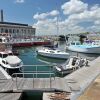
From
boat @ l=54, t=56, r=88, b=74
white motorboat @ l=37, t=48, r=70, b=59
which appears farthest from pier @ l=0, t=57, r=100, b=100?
white motorboat @ l=37, t=48, r=70, b=59

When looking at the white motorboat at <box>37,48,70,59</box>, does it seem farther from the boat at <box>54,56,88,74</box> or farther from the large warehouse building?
the large warehouse building

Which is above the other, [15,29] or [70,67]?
[15,29]

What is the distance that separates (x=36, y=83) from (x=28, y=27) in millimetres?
166029

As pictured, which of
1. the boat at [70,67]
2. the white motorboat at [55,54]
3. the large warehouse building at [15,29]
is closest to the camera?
the boat at [70,67]

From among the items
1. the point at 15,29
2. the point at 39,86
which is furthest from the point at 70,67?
the point at 15,29

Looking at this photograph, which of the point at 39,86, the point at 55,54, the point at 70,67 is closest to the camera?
the point at 39,86

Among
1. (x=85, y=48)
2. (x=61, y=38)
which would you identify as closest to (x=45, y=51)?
(x=85, y=48)

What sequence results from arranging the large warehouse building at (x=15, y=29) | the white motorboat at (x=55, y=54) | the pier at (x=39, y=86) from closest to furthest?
the pier at (x=39, y=86), the white motorboat at (x=55, y=54), the large warehouse building at (x=15, y=29)

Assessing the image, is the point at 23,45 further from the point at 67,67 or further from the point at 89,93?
the point at 89,93

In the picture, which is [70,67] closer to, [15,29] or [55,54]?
[55,54]

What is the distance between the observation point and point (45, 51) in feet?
172

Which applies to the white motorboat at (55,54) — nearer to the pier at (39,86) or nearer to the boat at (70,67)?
the boat at (70,67)

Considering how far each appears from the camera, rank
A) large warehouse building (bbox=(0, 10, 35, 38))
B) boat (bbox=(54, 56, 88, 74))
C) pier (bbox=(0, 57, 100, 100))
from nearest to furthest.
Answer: pier (bbox=(0, 57, 100, 100)), boat (bbox=(54, 56, 88, 74)), large warehouse building (bbox=(0, 10, 35, 38))

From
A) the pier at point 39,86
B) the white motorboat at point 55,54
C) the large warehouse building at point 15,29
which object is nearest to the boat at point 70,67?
the pier at point 39,86
